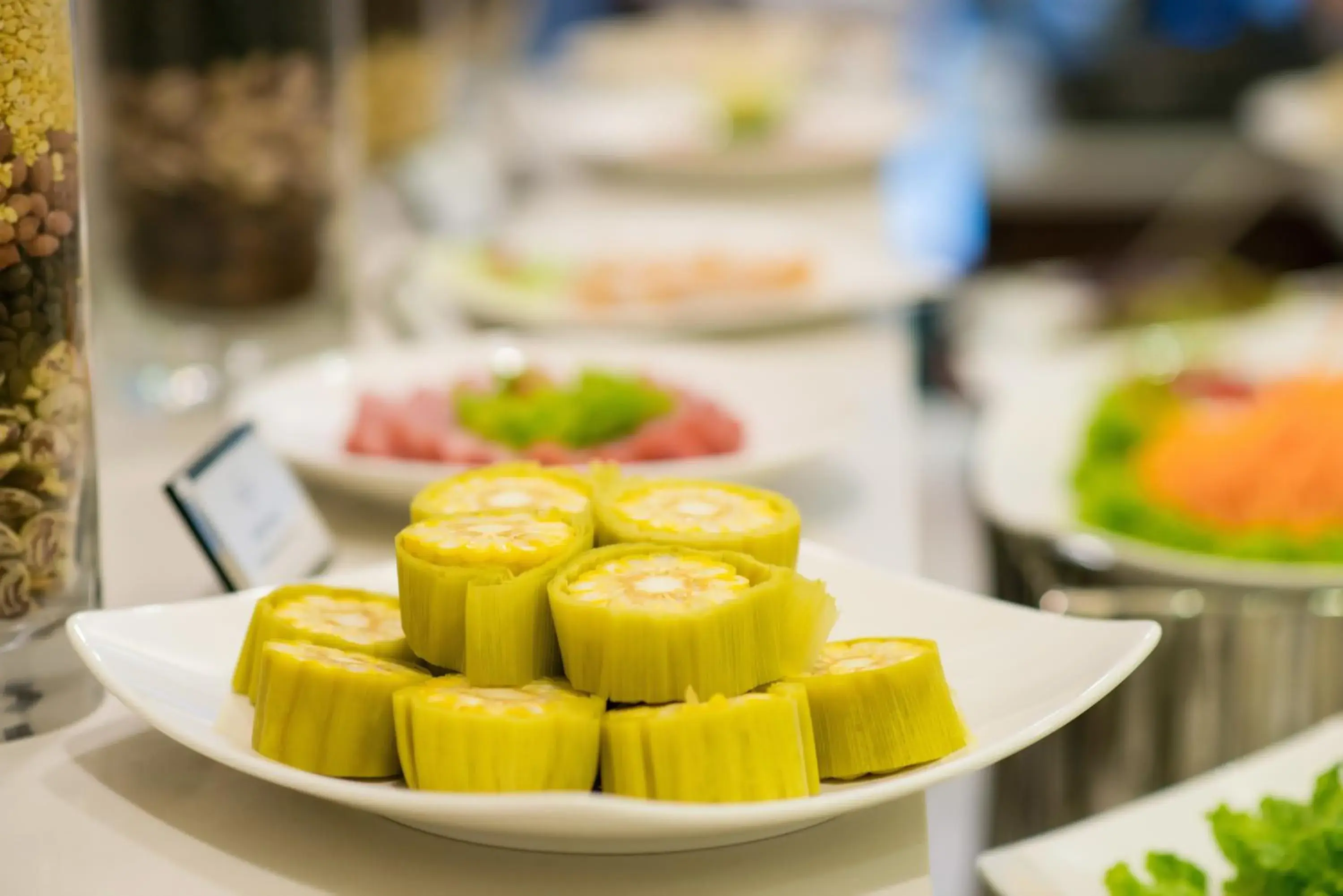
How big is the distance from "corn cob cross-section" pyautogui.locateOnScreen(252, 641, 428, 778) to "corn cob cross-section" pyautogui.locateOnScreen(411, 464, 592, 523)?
0.34 ft

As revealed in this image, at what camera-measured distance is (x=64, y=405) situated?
2.46 feet

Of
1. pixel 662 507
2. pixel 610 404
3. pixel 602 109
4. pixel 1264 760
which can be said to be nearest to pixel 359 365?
pixel 610 404

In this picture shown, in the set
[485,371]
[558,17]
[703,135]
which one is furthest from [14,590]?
[558,17]

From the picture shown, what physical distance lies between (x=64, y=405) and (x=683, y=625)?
0.33 m

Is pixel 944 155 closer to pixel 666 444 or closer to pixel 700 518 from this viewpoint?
pixel 666 444

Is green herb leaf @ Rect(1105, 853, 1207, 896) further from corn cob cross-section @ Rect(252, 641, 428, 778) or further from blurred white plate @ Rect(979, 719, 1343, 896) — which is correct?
corn cob cross-section @ Rect(252, 641, 428, 778)

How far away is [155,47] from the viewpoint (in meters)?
1.28

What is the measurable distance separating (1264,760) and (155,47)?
96cm

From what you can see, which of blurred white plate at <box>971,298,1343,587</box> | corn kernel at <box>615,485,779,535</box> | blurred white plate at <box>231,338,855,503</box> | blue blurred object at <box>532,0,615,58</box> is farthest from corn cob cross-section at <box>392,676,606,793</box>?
blue blurred object at <box>532,0,615,58</box>

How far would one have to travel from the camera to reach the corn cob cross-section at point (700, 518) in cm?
69

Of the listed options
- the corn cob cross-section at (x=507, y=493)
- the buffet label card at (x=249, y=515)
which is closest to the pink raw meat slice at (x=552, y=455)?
the buffet label card at (x=249, y=515)

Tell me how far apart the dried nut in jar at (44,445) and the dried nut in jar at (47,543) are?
23 mm

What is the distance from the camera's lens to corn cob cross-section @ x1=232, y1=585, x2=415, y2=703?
68 centimetres

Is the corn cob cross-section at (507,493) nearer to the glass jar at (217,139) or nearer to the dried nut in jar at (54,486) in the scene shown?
the dried nut in jar at (54,486)
